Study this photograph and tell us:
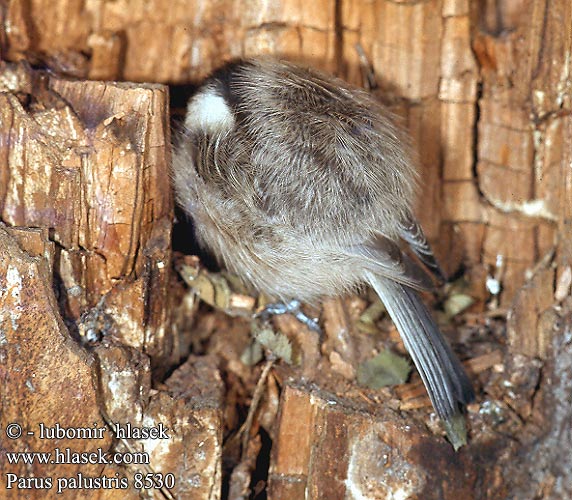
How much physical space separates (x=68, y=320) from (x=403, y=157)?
3.62 feet

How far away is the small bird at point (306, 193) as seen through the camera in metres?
1.99

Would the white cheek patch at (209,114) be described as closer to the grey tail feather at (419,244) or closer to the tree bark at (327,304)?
the tree bark at (327,304)

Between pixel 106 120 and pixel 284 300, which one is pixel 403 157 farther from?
pixel 106 120

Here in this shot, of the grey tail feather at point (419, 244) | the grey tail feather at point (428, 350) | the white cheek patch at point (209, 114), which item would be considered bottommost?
the grey tail feather at point (428, 350)

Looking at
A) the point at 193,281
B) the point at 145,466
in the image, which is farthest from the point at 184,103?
the point at 145,466

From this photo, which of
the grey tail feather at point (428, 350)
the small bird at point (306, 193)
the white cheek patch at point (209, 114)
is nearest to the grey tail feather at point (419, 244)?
the small bird at point (306, 193)

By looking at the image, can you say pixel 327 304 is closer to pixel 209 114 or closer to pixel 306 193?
pixel 306 193

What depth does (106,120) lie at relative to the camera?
73.4 inches

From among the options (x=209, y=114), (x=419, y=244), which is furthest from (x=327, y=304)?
(x=209, y=114)

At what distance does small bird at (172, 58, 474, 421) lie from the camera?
1990 millimetres

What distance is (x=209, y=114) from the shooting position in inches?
82.6

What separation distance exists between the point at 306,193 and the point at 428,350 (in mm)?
575

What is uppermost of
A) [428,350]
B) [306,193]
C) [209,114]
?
[209,114]

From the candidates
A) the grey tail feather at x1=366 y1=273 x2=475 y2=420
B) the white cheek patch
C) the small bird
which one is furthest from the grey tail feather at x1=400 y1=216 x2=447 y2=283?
the white cheek patch
